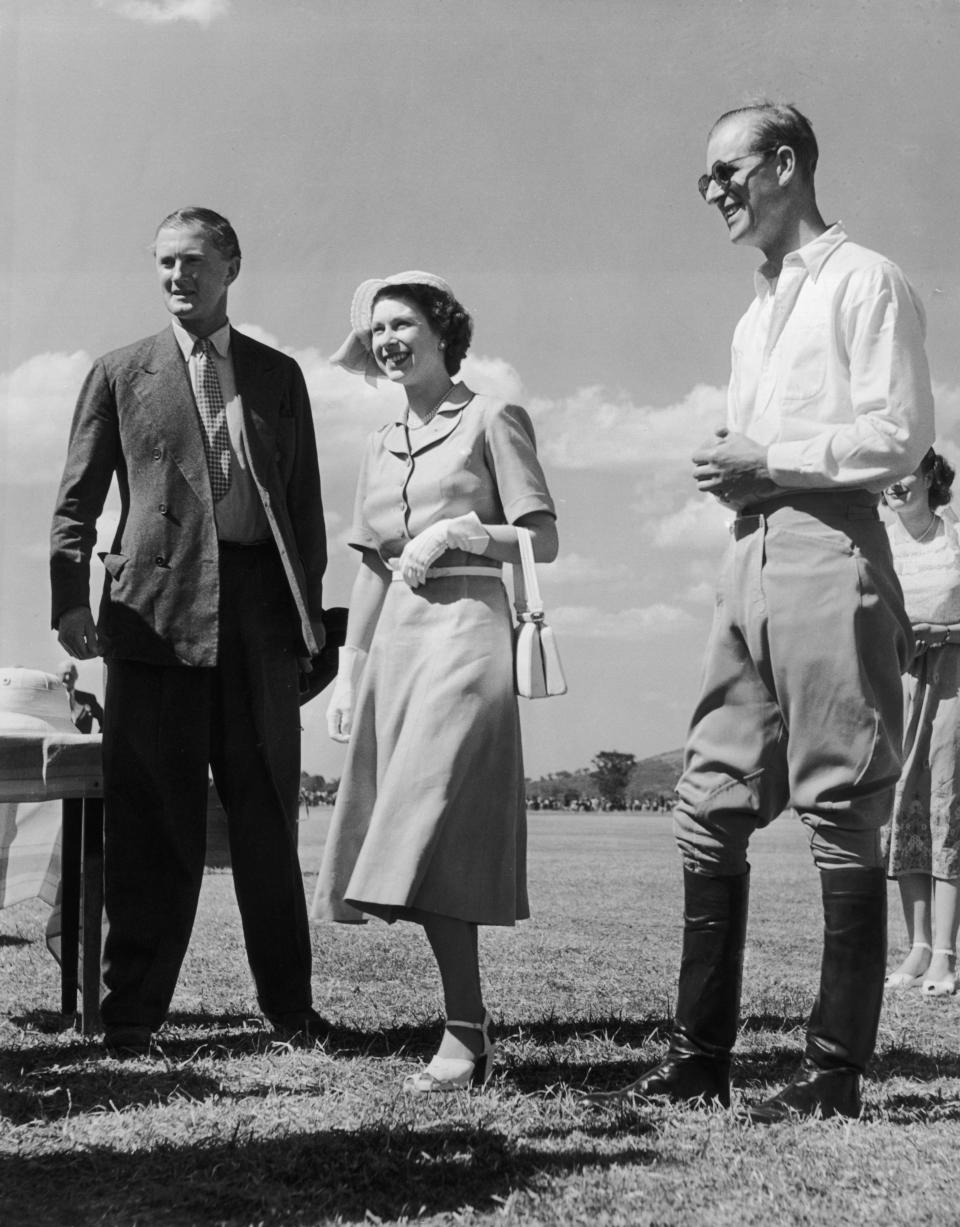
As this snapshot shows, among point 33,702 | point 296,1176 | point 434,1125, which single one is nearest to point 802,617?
point 434,1125

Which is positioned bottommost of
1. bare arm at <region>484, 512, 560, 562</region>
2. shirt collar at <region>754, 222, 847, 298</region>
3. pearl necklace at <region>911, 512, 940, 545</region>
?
bare arm at <region>484, 512, 560, 562</region>

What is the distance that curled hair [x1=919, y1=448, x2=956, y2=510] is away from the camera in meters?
6.94

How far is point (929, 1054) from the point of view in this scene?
476 centimetres

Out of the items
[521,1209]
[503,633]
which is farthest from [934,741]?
[521,1209]

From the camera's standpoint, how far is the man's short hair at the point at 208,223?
472cm

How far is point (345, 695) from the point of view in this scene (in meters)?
4.29

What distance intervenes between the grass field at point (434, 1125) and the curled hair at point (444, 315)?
6.71ft

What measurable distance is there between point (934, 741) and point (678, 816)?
350cm

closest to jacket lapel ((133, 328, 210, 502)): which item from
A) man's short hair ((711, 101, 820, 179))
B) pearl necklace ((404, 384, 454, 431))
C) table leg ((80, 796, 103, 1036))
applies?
pearl necklace ((404, 384, 454, 431))

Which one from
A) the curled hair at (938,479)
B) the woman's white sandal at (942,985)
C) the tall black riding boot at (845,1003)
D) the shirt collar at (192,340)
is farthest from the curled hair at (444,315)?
the woman's white sandal at (942,985)

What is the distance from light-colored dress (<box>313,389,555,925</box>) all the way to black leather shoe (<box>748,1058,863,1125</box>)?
83 cm

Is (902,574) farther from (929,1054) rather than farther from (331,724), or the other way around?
(331,724)

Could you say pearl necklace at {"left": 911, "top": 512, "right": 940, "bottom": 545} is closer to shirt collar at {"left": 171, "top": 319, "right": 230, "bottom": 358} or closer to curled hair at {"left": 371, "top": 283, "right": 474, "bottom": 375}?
curled hair at {"left": 371, "top": 283, "right": 474, "bottom": 375}

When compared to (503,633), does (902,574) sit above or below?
above
